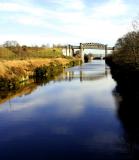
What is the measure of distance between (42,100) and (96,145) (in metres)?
15.8

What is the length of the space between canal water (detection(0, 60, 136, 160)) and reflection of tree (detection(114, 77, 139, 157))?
0.22 m

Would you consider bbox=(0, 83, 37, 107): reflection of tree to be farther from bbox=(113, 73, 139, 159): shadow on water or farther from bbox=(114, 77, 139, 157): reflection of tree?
bbox=(114, 77, 139, 157): reflection of tree

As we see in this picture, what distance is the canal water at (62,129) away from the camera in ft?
54.8

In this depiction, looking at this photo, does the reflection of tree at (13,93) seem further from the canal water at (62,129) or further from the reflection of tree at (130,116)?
the reflection of tree at (130,116)

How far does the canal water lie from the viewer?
16.7m

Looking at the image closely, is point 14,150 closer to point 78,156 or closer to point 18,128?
point 78,156

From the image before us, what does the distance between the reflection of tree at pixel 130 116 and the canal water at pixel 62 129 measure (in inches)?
8.7

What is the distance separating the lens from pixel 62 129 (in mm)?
21141

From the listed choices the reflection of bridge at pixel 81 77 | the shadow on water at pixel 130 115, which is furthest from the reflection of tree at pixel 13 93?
the reflection of bridge at pixel 81 77

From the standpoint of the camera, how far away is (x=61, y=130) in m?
20.9

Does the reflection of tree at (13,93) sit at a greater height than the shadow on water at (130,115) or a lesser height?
greater

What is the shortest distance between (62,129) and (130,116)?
530cm

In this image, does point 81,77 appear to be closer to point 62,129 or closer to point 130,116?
point 130,116

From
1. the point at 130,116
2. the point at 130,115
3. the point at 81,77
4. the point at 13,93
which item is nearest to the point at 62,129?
the point at 130,116
